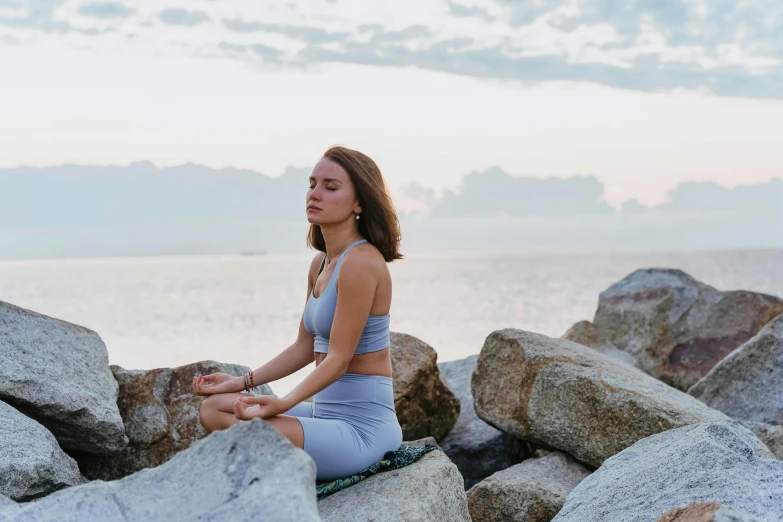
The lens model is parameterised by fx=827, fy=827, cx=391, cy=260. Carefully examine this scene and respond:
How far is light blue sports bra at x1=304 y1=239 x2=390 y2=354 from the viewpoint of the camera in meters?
4.97

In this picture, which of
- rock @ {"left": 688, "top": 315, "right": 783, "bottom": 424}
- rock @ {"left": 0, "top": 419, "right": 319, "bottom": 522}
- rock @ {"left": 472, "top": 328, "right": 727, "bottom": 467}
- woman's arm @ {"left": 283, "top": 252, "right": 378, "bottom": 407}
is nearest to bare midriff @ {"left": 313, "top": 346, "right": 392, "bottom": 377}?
woman's arm @ {"left": 283, "top": 252, "right": 378, "bottom": 407}

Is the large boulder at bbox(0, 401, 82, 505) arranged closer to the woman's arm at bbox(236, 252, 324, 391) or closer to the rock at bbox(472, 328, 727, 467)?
the woman's arm at bbox(236, 252, 324, 391)

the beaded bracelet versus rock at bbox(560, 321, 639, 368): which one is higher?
the beaded bracelet

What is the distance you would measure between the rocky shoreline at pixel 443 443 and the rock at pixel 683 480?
0.01 m

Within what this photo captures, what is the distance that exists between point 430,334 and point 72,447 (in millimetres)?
26927

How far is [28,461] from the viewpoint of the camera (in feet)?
16.6

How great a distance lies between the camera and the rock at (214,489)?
303 cm

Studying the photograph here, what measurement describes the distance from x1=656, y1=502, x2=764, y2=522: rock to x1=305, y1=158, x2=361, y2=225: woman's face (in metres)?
2.56

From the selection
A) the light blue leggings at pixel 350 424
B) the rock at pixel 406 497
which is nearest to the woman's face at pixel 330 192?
the light blue leggings at pixel 350 424

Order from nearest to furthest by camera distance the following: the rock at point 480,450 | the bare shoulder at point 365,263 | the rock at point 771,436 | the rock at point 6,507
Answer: the rock at point 6,507 < the bare shoulder at point 365,263 < the rock at point 771,436 < the rock at point 480,450

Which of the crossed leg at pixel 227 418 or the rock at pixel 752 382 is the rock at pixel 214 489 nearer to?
the crossed leg at pixel 227 418

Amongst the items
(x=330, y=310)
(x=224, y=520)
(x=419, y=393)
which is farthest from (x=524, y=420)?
(x=224, y=520)

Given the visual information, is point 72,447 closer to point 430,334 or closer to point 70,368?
point 70,368

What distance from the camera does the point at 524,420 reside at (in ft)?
22.1
